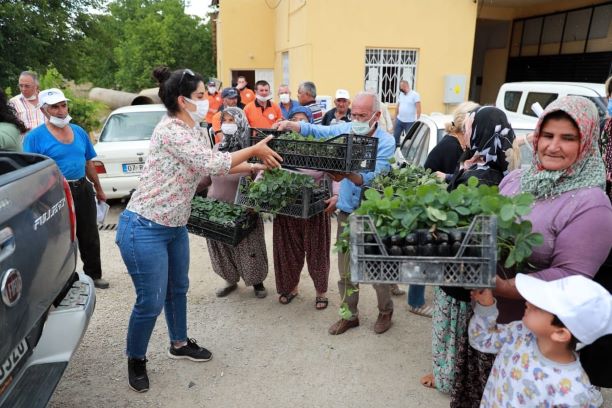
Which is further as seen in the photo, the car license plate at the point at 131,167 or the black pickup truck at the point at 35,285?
the car license plate at the point at 131,167

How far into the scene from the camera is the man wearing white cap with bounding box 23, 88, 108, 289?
4.29 metres

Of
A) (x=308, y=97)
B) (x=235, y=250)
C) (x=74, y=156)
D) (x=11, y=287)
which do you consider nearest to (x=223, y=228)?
(x=235, y=250)

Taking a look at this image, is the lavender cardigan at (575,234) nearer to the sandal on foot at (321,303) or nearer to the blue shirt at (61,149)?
the sandal on foot at (321,303)

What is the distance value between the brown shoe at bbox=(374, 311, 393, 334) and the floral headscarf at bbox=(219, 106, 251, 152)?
6.13 feet

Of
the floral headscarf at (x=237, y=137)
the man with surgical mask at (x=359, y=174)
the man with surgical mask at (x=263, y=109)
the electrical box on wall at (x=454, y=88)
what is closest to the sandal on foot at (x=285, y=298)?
the man with surgical mask at (x=359, y=174)

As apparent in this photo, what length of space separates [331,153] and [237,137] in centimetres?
114

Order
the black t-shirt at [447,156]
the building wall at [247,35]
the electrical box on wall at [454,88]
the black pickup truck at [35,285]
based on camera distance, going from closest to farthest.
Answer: the black pickup truck at [35,285], the black t-shirt at [447,156], the electrical box on wall at [454,88], the building wall at [247,35]

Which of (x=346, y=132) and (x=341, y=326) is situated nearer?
(x=346, y=132)

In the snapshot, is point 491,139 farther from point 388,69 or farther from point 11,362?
point 388,69

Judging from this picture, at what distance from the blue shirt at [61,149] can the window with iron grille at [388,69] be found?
864cm

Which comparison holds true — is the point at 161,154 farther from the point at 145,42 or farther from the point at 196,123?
the point at 145,42

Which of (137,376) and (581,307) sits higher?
(581,307)

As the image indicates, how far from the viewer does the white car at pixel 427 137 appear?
501 cm

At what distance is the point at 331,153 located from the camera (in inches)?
118
